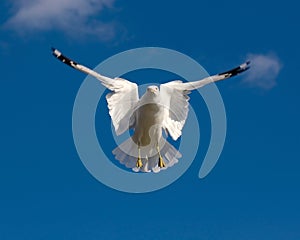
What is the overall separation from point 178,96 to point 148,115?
6.27 feet

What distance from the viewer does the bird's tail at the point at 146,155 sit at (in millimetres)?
50638

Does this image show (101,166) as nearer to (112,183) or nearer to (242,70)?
(112,183)

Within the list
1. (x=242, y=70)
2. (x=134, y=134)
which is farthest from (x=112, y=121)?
(x=242, y=70)

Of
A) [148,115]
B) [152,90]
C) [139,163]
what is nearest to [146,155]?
[139,163]

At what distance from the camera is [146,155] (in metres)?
50.9

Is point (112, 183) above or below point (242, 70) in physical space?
below

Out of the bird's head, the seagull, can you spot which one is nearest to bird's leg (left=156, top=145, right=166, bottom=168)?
the seagull

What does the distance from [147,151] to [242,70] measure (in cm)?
455

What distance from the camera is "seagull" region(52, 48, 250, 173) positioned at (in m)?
49.8

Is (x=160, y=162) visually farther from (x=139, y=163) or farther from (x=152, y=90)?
(x=152, y=90)

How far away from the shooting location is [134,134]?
50.4 metres

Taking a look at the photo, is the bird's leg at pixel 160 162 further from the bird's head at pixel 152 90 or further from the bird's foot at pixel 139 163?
the bird's head at pixel 152 90

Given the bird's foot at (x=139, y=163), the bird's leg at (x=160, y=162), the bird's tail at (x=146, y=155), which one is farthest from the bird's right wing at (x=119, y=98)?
the bird's leg at (x=160, y=162)

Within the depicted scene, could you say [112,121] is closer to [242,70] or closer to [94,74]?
[94,74]
